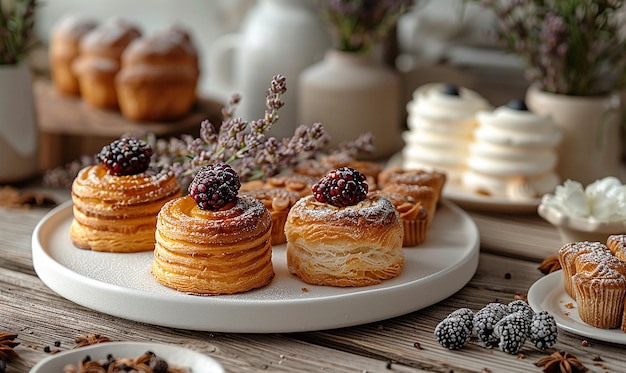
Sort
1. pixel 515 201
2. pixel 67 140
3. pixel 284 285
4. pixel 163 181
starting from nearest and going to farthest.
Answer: pixel 284 285 < pixel 163 181 < pixel 515 201 < pixel 67 140

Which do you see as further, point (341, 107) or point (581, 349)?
point (341, 107)

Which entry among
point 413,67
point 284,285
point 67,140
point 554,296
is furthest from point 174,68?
point 554,296

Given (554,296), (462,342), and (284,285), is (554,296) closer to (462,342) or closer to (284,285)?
(462,342)

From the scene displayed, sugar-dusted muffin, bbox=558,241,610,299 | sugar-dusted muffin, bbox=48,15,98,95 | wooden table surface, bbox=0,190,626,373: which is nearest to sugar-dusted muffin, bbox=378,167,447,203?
wooden table surface, bbox=0,190,626,373

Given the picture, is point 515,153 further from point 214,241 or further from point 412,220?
point 214,241

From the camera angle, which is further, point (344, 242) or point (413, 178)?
point (413, 178)

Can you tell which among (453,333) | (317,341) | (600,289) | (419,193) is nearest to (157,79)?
(419,193)
